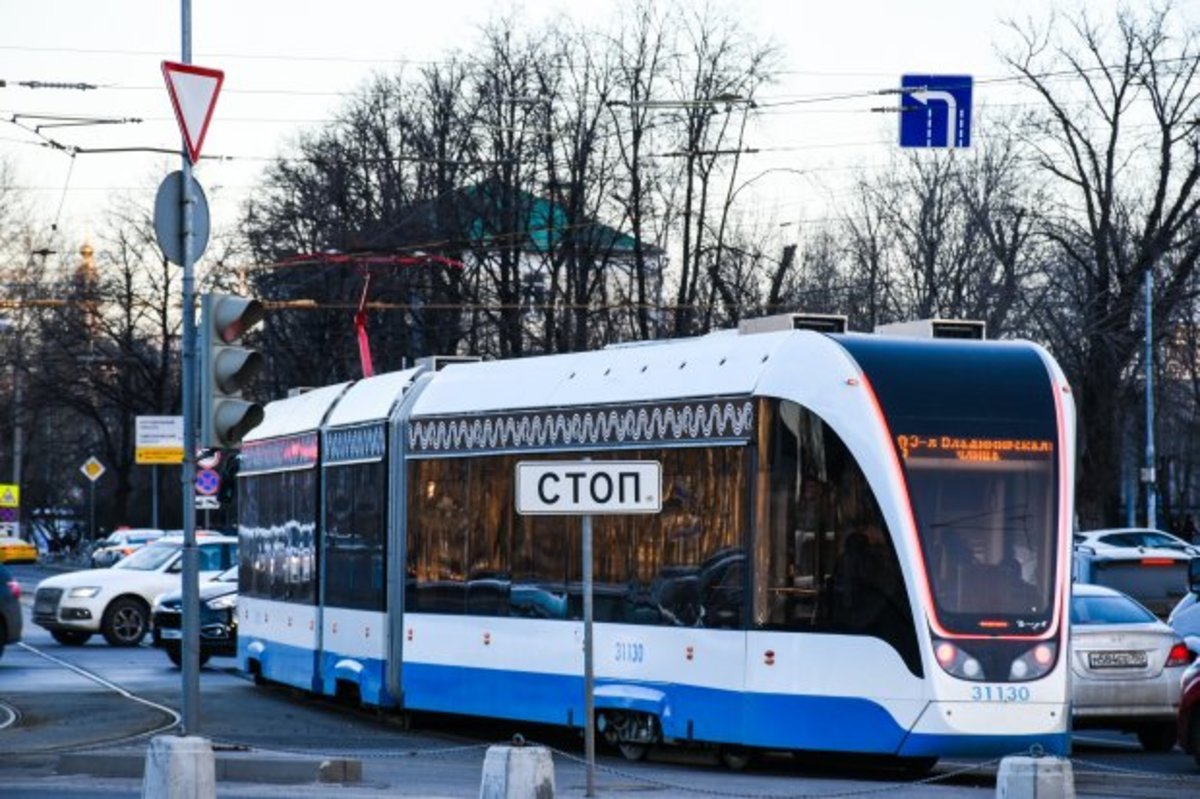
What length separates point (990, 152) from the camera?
195 ft

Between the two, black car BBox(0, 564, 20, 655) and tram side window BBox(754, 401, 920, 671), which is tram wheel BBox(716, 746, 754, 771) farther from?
black car BBox(0, 564, 20, 655)

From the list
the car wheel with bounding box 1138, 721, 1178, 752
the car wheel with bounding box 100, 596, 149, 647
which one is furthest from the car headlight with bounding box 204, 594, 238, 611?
the car wheel with bounding box 1138, 721, 1178, 752

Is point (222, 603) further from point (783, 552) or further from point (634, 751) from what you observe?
point (783, 552)

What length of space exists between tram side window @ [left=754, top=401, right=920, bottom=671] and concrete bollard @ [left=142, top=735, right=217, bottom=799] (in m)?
5.54

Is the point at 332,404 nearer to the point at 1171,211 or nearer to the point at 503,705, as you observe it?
the point at 503,705

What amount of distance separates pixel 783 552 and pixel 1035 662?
1.80 metres

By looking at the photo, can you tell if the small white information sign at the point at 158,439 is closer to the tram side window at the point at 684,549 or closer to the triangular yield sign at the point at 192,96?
the tram side window at the point at 684,549

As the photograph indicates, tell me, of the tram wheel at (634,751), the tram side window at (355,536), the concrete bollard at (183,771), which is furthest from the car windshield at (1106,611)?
the concrete bollard at (183,771)

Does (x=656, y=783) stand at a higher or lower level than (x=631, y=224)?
lower

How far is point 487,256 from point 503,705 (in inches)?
1607

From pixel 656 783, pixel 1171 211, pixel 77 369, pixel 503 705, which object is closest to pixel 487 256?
pixel 1171 211

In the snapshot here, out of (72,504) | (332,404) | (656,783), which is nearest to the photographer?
(656,783)

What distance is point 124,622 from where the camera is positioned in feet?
124

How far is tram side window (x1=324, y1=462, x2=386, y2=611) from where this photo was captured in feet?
74.9
